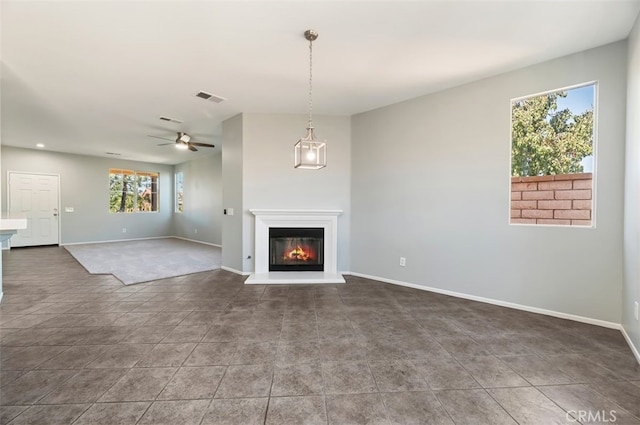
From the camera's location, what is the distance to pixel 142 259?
577cm

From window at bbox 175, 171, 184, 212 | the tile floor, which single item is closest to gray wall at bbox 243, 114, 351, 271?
the tile floor

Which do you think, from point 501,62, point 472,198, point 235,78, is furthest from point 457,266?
point 235,78

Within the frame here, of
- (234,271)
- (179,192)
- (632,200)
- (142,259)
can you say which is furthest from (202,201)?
(632,200)

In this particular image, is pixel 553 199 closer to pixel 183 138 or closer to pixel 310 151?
pixel 310 151

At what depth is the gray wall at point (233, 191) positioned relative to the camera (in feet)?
15.1

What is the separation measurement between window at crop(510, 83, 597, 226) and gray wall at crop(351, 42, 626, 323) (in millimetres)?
102

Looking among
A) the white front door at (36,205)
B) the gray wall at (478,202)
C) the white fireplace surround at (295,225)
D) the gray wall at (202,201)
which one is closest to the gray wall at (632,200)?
the gray wall at (478,202)

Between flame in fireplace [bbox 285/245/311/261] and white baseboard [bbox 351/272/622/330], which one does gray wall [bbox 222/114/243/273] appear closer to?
flame in fireplace [bbox 285/245/311/261]

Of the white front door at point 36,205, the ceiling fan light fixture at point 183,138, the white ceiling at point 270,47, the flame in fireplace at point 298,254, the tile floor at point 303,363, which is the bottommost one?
the tile floor at point 303,363

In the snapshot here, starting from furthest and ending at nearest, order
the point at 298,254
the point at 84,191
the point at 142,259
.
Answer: the point at 84,191 < the point at 142,259 < the point at 298,254

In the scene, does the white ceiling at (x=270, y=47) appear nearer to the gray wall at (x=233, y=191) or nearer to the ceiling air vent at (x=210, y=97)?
the ceiling air vent at (x=210, y=97)

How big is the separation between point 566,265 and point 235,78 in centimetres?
439

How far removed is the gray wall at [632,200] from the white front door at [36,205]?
11.3m

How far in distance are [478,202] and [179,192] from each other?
9516mm
